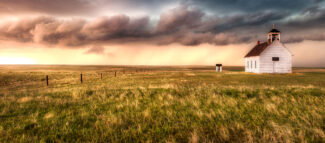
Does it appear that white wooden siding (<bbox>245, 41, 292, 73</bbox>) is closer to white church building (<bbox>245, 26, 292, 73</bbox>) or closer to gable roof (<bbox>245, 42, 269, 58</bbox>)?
white church building (<bbox>245, 26, 292, 73</bbox>)

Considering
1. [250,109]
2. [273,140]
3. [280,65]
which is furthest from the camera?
[280,65]

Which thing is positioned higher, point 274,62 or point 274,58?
point 274,58

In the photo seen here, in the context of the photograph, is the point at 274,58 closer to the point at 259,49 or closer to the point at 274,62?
the point at 274,62

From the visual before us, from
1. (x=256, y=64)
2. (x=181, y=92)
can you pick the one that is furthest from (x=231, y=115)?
(x=256, y=64)

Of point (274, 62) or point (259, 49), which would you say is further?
point (259, 49)

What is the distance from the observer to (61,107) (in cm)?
680

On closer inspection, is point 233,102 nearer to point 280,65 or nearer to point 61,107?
point 61,107

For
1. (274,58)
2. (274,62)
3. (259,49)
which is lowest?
(274,62)

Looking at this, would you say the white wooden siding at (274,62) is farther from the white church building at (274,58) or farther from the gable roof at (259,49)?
the gable roof at (259,49)

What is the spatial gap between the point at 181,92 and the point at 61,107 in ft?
19.5

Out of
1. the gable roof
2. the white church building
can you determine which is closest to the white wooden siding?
the white church building

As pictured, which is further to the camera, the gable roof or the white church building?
the gable roof

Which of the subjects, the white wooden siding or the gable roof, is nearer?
the white wooden siding

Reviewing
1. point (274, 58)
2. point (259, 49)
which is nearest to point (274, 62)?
point (274, 58)
